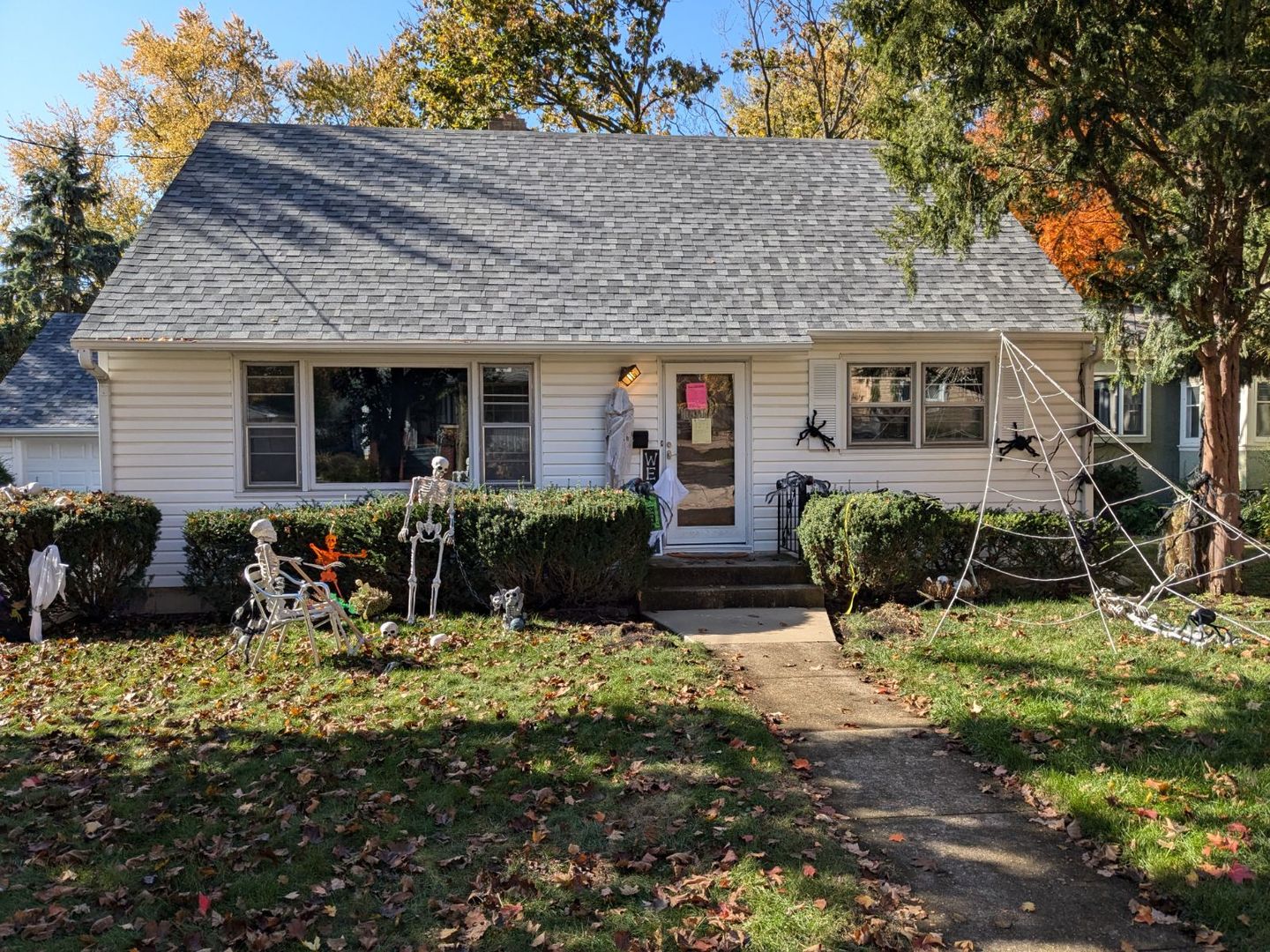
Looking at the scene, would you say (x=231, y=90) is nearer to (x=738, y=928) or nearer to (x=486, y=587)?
(x=486, y=587)

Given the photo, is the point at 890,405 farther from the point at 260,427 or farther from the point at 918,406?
the point at 260,427

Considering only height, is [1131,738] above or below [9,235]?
below

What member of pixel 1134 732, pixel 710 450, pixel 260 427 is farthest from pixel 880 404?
pixel 260 427

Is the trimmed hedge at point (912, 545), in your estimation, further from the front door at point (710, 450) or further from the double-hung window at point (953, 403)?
the double-hung window at point (953, 403)

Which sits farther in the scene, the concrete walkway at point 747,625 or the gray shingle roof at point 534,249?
the gray shingle roof at point 534,249

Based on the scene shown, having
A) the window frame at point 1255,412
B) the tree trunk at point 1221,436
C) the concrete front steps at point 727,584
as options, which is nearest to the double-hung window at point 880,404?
the concrete front steps at point 727,584

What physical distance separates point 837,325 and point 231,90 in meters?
27.1

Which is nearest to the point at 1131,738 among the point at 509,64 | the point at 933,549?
the point at 933,549

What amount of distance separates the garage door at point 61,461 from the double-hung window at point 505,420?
39.6ft

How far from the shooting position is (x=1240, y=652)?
25.0ft

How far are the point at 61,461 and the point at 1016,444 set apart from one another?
18083 mm

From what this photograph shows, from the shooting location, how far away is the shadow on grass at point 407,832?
395 cm

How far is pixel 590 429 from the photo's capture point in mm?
11508

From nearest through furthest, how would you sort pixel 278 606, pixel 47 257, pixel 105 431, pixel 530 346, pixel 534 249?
pixel 278 606 < pixel 105 431 < pixel 530 346 < pixel 534 249 < pixel 47 257
